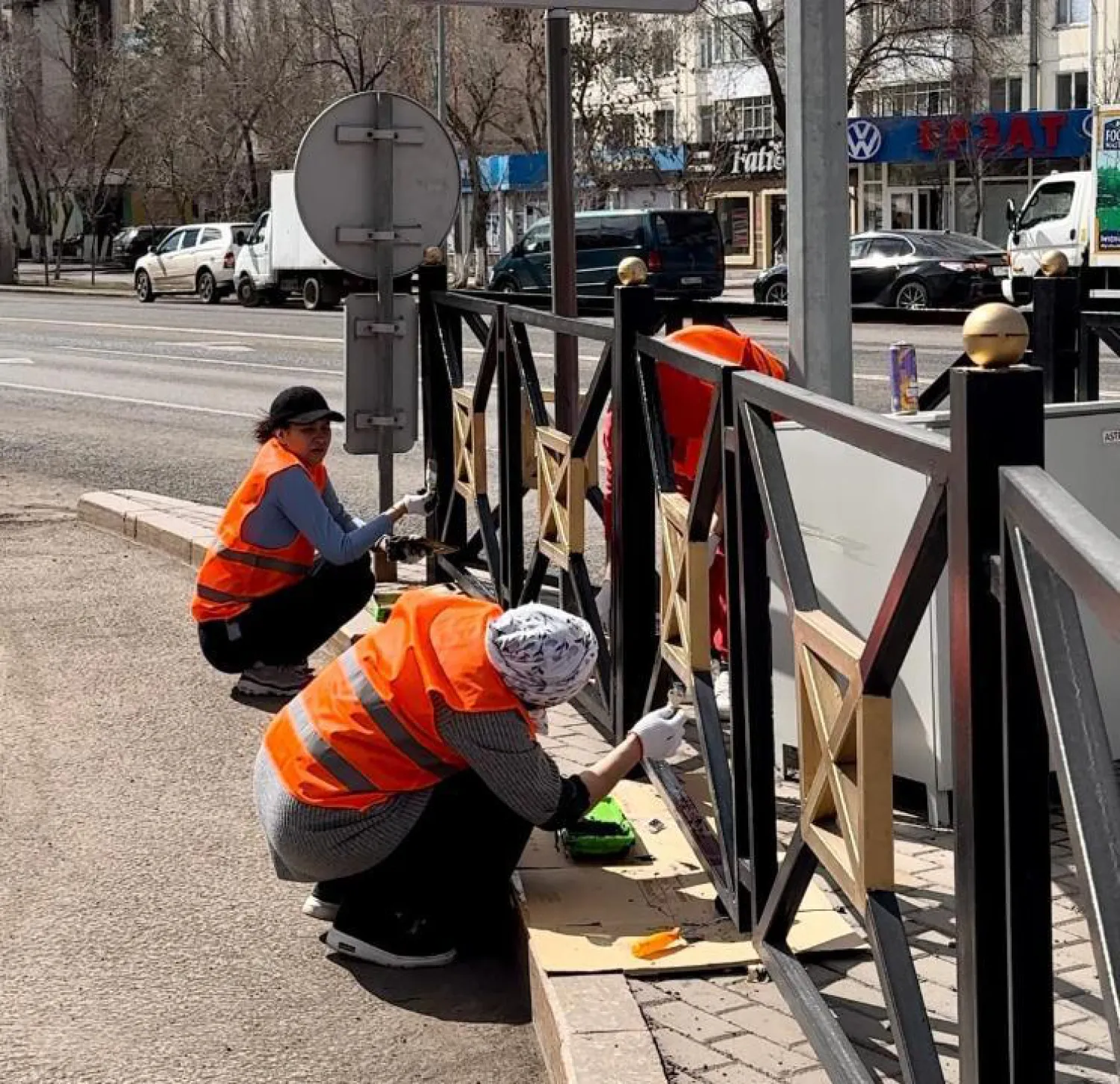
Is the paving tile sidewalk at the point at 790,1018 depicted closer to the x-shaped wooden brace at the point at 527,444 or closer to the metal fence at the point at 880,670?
the metal fence at the point at 880,670

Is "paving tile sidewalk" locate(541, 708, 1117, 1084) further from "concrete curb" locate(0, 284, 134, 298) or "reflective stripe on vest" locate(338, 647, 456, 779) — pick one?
"concrete curb" locate(0, 284, 134, 298)

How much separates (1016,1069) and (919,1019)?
430mm

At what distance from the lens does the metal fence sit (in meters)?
2.20

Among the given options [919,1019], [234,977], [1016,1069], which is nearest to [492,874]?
[234,977]

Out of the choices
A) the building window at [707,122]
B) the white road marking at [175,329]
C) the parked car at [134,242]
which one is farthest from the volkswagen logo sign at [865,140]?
the white road marking at [175,329]

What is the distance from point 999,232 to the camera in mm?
54594

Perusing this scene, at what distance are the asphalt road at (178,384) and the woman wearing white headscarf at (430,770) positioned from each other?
4390 mm

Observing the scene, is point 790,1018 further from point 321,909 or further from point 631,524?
point 631,524

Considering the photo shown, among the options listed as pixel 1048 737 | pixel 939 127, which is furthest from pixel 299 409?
pixel 939 127

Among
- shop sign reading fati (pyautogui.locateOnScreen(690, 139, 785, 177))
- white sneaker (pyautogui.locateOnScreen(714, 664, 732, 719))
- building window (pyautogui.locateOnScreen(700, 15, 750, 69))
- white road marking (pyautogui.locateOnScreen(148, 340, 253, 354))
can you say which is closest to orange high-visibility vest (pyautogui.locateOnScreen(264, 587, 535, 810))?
white sneaker (pyautogui.locateOnScreen(714, 664, 732, 719))

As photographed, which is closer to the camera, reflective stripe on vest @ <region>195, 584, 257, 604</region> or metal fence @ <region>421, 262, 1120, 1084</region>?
metal fence @ <region>421, 262, 1120, 1084</region>

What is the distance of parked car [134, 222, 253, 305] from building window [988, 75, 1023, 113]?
24.7 m

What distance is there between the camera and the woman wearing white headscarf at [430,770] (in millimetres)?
4113

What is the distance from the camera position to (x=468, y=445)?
755 centimetres
